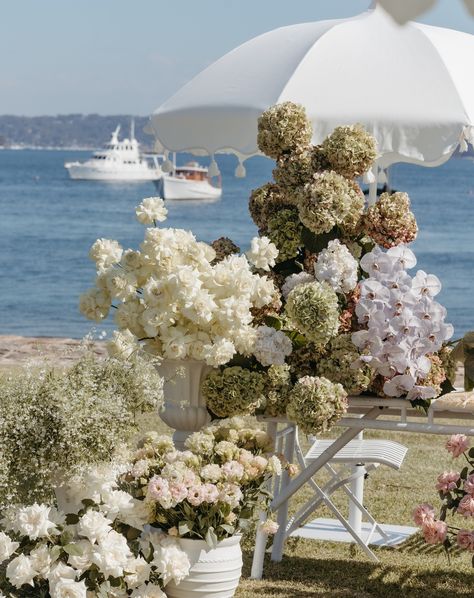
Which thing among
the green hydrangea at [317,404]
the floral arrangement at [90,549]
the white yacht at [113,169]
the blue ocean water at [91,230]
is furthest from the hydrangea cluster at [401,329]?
the white yacht at [113,169]

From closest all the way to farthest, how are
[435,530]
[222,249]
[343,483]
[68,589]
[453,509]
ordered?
[68,589], [435,530], [453,509], [222,249], [343,483]

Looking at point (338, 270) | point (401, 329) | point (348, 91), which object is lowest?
point (401, 329)

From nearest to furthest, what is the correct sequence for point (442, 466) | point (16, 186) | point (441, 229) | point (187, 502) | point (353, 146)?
point (187, 502) → point (353, 146) → point (442, 466) → point (441, 229) → point (16, 186)

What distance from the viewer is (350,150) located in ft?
16.1

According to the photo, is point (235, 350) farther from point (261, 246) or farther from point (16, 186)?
point (16, 186)

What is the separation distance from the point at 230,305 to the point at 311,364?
0.50 meters

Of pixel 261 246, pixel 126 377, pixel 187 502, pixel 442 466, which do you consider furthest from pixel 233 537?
pixel 442 466

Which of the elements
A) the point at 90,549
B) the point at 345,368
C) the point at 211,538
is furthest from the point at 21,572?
the point at 345,368

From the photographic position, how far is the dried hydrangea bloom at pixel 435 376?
4.63 metres

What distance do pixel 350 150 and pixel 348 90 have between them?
110 centimetres

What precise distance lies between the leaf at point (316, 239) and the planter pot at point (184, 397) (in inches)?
26.7

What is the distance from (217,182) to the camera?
66938mm

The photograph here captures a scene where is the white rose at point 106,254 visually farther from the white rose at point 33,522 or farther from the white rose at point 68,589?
the white rose at point 68,589

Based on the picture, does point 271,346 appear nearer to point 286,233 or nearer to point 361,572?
point 286,233
